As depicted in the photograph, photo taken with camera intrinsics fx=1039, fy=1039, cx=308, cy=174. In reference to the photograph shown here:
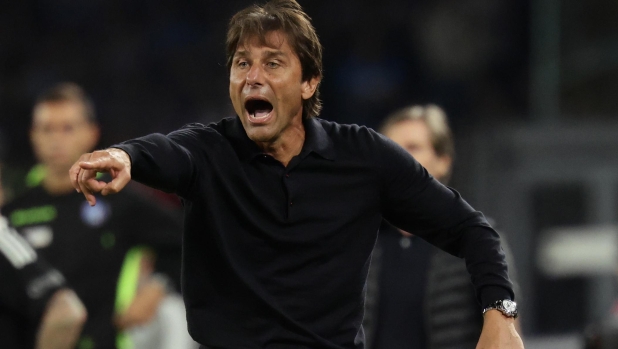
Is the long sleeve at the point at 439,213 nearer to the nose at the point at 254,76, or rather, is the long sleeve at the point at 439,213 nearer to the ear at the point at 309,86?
the ear at the point at 309,86

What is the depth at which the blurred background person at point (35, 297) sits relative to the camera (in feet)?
13.5

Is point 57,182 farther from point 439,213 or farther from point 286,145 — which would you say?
point 439,213

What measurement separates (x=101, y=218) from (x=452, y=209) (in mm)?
2566

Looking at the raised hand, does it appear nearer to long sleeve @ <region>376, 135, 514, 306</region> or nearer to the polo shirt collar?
the polo shirt collar

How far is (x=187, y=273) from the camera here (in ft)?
8.95

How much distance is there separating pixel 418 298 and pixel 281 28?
62.5 inches

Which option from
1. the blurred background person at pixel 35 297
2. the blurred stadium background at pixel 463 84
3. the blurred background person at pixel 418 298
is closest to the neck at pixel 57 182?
the blurred background person at pixel 35 297

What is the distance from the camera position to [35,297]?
4.13 metres

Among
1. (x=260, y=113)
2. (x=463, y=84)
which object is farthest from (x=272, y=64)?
(x=463, y=84)

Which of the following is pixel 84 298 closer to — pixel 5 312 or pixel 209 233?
pixel 5 312

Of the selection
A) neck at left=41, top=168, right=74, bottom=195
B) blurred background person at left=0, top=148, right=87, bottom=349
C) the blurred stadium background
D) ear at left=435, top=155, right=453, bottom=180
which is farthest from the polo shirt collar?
the blurred stadium background

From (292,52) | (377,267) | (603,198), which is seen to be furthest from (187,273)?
(603,198)

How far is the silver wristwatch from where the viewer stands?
9.04ft

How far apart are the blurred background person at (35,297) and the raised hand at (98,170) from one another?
6.46ft
